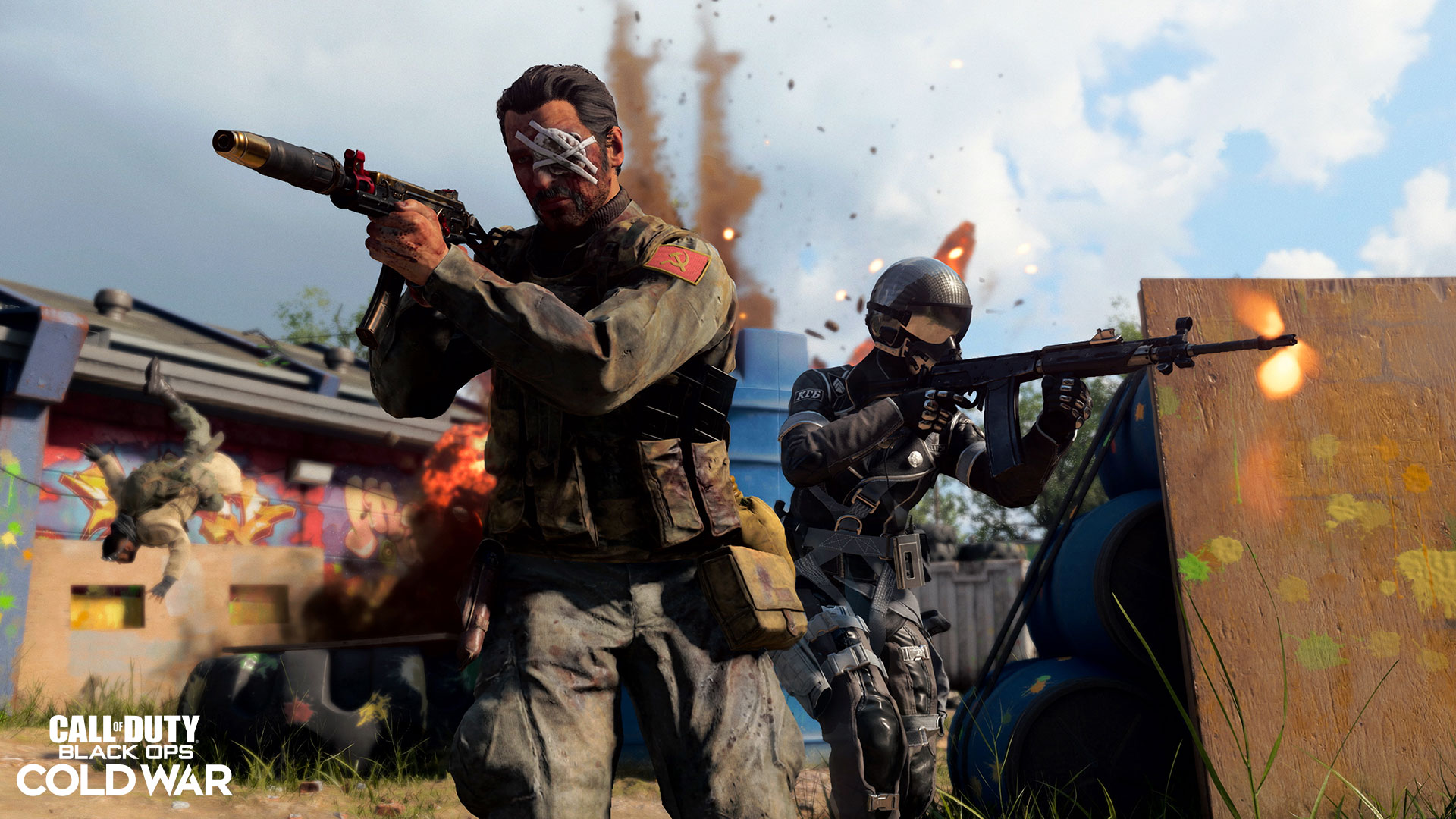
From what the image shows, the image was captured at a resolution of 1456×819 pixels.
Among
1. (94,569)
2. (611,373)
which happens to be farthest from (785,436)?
(94,569)

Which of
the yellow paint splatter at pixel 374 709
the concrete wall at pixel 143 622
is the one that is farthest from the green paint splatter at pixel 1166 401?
the concrete wall at pixel 143 622

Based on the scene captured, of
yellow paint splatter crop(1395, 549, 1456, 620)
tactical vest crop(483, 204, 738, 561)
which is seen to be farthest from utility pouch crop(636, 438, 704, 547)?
yellow paint splatter crop(1395, 549, 1456, 620)

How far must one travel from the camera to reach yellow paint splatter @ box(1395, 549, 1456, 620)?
12.2 ft

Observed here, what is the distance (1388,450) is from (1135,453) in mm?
938

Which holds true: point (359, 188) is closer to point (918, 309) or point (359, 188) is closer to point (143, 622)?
point (918, 309)

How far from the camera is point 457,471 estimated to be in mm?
9727

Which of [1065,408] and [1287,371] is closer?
[1065,408]

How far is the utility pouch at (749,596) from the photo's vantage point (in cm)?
194

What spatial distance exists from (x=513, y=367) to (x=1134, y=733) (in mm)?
3290

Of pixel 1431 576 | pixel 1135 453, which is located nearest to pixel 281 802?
pixel 1135 453

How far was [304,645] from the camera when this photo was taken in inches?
256

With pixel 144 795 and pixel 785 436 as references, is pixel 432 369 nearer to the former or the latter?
pixel 785 436

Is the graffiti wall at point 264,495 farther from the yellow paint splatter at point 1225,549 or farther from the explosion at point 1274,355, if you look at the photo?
the explosion at point 1274,355

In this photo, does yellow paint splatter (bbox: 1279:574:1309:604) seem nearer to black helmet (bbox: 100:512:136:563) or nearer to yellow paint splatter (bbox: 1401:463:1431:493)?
yellow paint splatter (bbox: 1401:463:1431:493)
